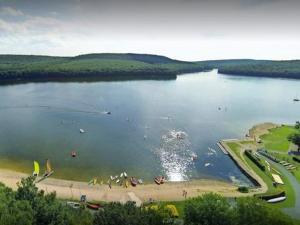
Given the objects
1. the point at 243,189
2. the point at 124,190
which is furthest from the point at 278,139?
the point at 124,190

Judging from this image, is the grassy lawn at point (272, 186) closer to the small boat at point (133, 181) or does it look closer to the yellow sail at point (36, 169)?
the small boat at point (133, 181)

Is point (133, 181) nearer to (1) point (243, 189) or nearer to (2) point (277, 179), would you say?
(1) point (243, 189)

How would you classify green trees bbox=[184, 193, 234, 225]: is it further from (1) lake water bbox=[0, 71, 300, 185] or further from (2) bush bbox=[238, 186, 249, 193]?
(1) lake water bbox=[0, 71, 300, 185]

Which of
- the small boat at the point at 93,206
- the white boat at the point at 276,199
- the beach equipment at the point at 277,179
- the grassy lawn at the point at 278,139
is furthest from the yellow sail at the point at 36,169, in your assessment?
the grassy lawn at the point at 278,139

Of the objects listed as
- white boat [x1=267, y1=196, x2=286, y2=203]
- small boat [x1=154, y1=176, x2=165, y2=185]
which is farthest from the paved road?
small boat [x1=154, y1=176, x2=165, y2=185]

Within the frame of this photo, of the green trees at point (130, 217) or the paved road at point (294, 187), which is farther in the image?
the paved road at point (294, 187)
